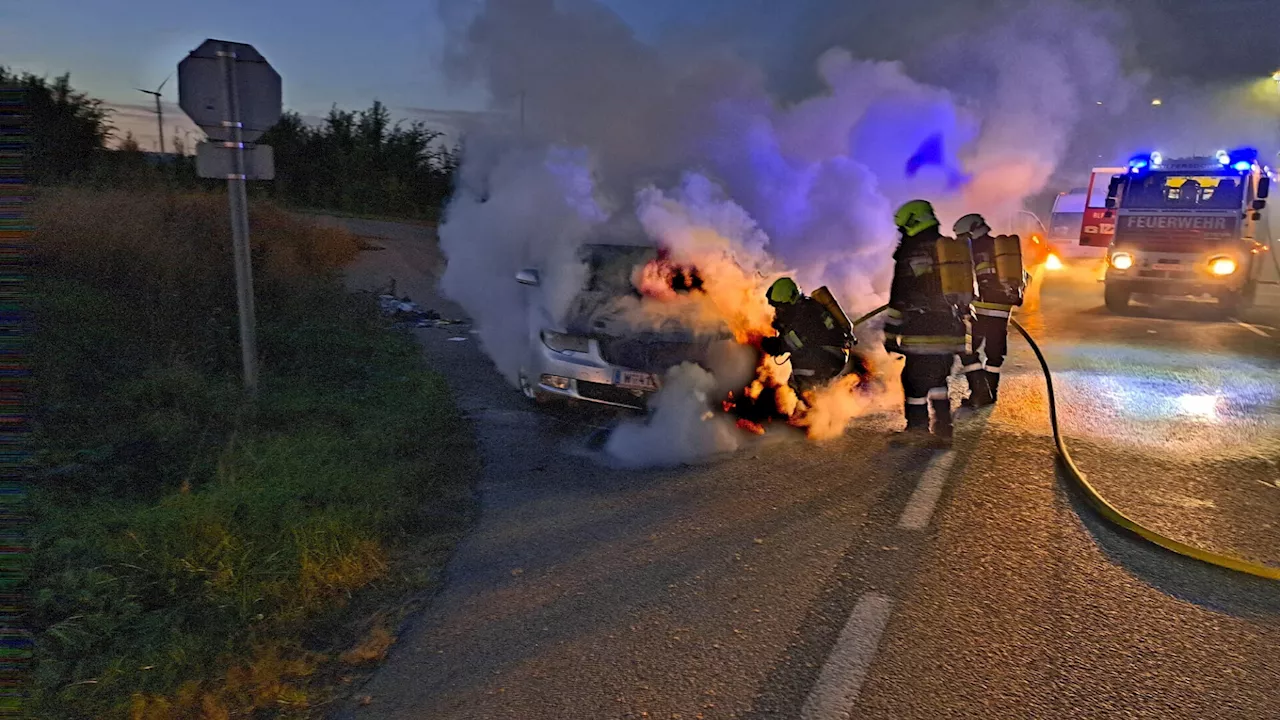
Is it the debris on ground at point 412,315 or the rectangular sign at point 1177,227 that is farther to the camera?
the rectangular sign at point 1177,227

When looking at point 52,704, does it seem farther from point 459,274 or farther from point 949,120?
point 949,120

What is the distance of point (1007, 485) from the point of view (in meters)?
5.68

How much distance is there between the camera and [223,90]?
20.6ft

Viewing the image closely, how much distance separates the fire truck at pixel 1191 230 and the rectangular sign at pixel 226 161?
46.7 ft

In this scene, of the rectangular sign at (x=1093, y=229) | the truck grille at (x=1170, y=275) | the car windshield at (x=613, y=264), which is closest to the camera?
the car windshield at (x=613, y=264)

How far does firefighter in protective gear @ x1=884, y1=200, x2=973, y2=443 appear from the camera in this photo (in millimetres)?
6695

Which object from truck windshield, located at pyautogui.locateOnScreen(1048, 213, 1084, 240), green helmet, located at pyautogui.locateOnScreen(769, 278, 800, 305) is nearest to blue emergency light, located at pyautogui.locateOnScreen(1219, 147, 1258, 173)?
truck windshield, located at pyautogui.locateOnScreen(1048, 213, 1084, 240)

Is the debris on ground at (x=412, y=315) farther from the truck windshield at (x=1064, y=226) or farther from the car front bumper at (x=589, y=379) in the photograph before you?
the truck windshield at (x=1064, y=226)

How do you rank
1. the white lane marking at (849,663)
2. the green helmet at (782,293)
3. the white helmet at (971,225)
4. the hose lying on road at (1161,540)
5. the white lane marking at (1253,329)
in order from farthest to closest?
1. the white lane marking at (1253,329)
2. the white helmet at (971,225)
3. the green helmet at (782,293)
4. the hose lying on road at (1161,540)
5. the white lane marking at (849,663)

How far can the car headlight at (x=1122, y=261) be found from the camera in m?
14.8

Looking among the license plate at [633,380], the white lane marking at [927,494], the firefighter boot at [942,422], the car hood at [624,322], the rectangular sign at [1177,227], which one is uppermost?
the rectangular sign at [1177,227]

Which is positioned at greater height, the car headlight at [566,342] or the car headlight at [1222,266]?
the car headlight at [1222,266]

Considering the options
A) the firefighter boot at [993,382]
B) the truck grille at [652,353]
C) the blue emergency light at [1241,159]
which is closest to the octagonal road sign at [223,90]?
Answer: the truck grille at [652,353]

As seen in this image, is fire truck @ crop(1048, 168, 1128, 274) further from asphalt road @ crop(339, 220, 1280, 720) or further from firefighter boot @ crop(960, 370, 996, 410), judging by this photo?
asphalt road @ crop(339, 220, 1280, 720)
